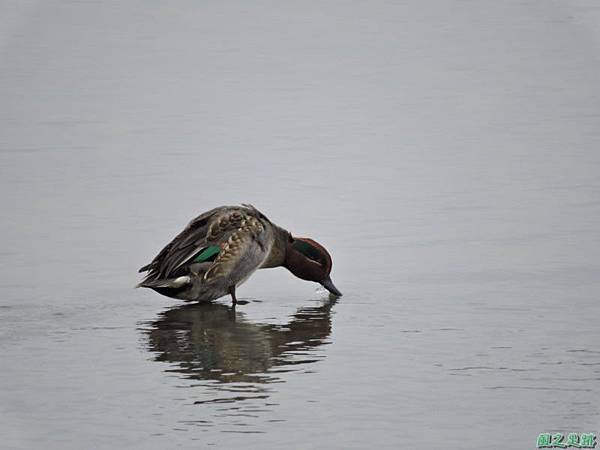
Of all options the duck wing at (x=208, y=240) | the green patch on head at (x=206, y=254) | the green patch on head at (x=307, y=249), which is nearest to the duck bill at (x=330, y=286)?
the green patch on head at (x=307, y=249)

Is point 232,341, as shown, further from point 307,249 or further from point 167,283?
point 307,249

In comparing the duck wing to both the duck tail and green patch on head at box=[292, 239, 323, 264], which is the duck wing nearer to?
the duck tail

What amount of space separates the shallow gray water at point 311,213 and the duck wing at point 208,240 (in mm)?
328

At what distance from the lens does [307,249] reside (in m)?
11.2

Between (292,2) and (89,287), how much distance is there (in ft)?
45.7

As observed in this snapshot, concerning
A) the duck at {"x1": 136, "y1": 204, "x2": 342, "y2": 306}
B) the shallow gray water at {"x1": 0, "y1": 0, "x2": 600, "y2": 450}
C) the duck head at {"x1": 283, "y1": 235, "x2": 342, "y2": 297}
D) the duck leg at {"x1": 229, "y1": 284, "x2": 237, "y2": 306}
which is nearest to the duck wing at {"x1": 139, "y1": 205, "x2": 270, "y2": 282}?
the duck at {"x1": 136, "y1": 204, "x2": 342, "y2": 306}

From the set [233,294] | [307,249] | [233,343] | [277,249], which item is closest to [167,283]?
[233,294]

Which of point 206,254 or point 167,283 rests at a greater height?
point 206,254

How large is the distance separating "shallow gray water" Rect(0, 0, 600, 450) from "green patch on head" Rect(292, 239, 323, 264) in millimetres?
303

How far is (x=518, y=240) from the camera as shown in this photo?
485 inches

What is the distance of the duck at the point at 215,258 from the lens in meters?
10.5

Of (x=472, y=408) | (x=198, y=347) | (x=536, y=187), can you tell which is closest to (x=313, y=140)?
(x=536, y=187)

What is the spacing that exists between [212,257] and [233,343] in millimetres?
1423

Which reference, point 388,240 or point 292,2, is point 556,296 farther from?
point 292,2
